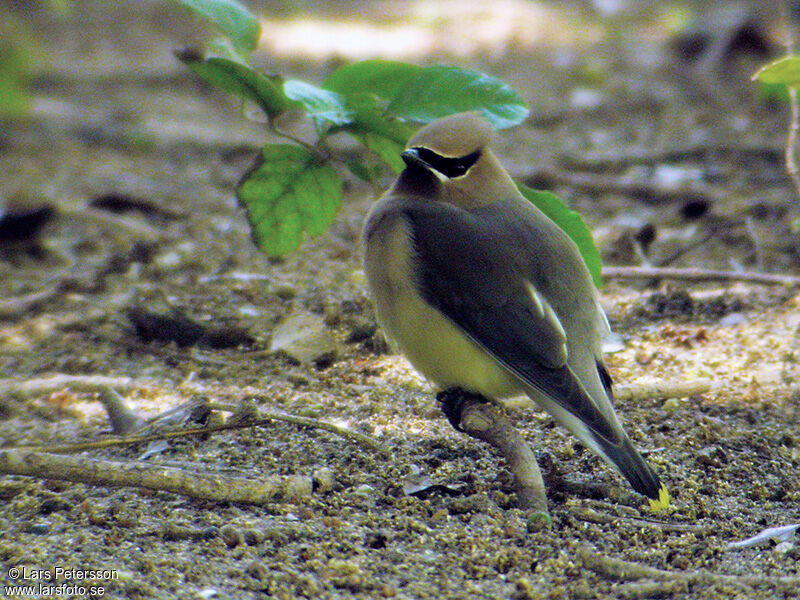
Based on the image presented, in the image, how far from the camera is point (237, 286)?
4.14m

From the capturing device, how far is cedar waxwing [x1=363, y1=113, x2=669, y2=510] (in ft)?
9.18

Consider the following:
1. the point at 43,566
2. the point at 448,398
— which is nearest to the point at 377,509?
the point at 448,398

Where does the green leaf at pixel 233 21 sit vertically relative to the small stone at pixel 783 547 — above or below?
above

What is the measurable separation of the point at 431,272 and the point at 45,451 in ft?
3.75

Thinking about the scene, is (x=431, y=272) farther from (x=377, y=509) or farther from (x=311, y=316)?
(x=311, y=316)

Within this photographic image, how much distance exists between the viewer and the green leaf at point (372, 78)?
3.34 metres

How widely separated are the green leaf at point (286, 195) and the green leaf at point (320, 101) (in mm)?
304

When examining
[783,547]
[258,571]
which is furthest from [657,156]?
[258,571]

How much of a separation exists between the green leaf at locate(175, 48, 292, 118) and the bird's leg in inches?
46.7

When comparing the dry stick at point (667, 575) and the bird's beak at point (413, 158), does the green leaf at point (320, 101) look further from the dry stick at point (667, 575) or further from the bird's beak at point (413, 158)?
the dry stick at point (667, 575)

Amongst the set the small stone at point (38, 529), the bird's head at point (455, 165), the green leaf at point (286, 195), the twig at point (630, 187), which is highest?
the bird's head at point (455, 165)

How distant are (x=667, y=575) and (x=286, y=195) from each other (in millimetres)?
1844

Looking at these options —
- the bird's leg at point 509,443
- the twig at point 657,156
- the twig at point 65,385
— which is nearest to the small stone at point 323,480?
the bird's leg at point 509,443

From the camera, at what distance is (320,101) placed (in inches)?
120
